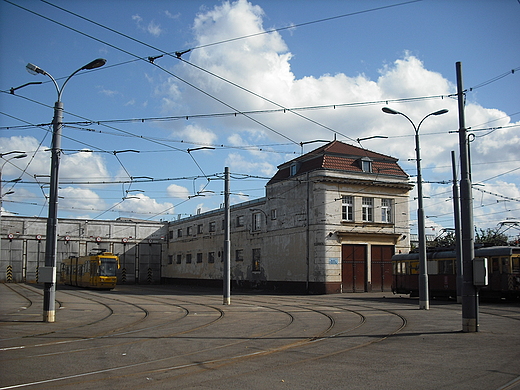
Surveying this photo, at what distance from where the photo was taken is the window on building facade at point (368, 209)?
1662 inches

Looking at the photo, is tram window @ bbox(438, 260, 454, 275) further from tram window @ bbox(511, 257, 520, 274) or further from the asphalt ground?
the asphalt ground

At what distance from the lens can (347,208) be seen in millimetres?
41469

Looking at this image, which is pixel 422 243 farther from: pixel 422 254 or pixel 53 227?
pixel 53 227

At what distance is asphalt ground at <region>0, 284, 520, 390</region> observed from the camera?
886cm

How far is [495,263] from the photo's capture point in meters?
28.0

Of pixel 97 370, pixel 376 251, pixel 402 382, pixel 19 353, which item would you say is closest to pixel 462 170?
pixel 402 382

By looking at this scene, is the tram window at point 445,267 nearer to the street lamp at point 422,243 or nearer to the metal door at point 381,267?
the street lamp at point 422,243

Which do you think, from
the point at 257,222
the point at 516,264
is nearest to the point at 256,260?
the point at 257,222

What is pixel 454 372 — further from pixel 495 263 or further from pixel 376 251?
pixel 376 251

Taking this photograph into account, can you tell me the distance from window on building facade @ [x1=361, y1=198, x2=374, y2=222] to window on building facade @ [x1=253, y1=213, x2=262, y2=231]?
406 inches

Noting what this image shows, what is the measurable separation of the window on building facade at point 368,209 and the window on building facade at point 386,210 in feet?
3.30

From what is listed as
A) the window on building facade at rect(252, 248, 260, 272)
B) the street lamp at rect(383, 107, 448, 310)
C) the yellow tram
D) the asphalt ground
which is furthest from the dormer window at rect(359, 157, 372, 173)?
the asphalt ground

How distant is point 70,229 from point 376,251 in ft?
130

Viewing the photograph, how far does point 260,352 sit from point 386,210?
108ft
